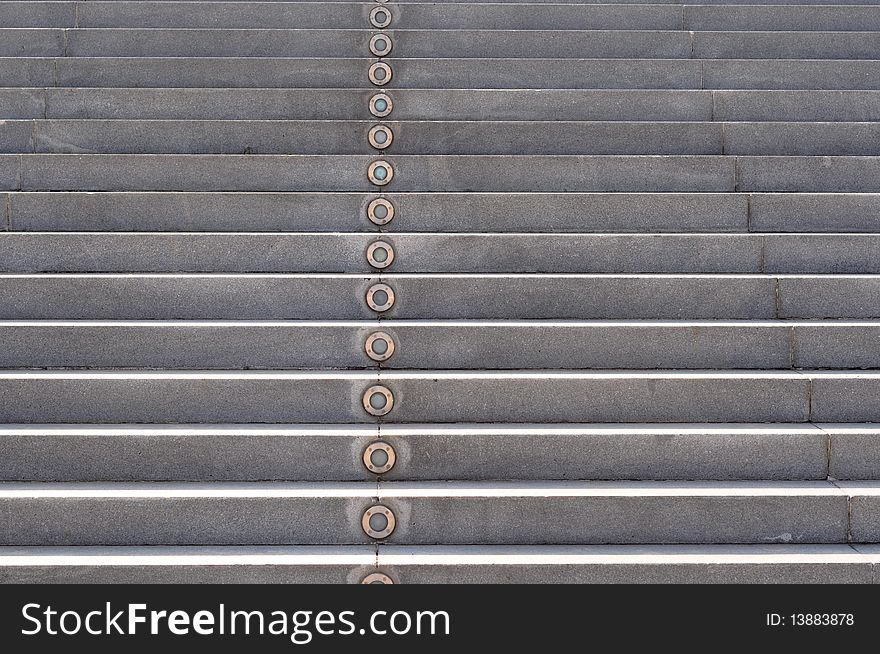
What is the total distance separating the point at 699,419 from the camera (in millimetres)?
3771

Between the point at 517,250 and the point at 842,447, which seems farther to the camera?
the point at 517,250

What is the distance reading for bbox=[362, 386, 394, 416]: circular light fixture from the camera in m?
3.73

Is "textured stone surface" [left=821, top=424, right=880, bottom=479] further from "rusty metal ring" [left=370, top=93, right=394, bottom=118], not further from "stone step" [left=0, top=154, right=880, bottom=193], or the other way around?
"rusty metal ring" [left=370, top=93, right=394, bottom=118]

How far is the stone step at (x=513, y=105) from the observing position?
5.34 m

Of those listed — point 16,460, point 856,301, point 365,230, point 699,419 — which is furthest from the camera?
point 365,230

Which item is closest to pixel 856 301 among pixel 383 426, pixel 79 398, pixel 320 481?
pixel 383 426

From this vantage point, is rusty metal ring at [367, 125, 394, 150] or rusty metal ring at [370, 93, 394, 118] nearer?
rusty metal ring at [367, 125, 394, 150]

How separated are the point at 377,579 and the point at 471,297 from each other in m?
1.53

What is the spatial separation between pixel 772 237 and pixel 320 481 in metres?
2.66

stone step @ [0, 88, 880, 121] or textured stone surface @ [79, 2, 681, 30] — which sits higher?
textured stone surface @ [79, 2, 681, 30]

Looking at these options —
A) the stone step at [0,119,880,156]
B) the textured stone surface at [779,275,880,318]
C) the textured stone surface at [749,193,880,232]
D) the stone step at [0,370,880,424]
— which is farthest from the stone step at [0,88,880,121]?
the stone step at [0,370,880,424]

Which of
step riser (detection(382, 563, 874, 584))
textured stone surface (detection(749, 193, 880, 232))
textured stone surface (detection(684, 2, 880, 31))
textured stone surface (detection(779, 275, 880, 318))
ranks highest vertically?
textured stone surface (detection(684, 2, 880, 31))

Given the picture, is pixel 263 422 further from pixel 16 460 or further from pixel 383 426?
pixel 16 460

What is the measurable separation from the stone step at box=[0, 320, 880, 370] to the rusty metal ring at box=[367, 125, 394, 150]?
1.55 metres
